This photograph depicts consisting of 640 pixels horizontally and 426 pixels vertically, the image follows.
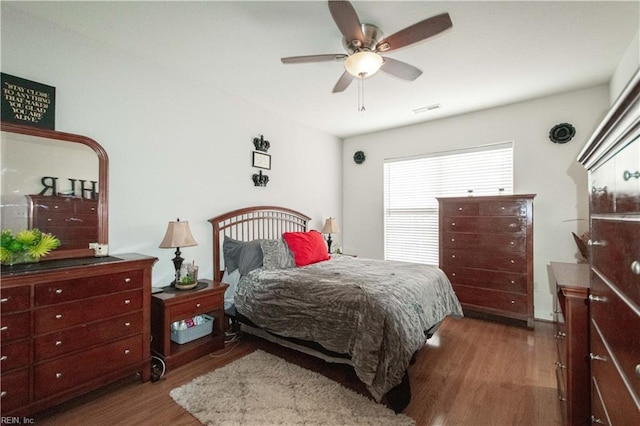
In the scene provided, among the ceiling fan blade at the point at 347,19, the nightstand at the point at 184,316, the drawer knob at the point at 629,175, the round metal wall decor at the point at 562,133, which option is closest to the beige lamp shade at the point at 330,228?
the nightstand at the point at 184,316

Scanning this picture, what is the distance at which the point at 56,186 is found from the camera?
2176mm

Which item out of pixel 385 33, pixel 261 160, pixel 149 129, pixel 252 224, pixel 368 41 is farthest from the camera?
pixel 261 160

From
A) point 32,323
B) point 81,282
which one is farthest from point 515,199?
point 32,323

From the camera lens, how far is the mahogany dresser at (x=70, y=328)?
1617 millimetres

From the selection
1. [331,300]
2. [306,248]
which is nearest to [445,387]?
[331,300]

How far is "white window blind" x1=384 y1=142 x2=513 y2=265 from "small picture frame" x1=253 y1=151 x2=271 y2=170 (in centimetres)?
205

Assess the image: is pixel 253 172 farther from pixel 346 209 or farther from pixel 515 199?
pixel 515 199

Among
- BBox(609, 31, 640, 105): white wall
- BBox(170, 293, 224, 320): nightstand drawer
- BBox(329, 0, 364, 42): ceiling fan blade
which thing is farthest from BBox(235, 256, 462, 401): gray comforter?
BBox(609, 31, 640, 105): white wall

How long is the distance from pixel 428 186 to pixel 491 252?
54.6 inches

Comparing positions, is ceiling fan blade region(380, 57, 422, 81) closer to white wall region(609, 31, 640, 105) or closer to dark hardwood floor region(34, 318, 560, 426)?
white wall region(609, 31, 640, 105)

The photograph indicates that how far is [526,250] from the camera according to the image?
3.20 m

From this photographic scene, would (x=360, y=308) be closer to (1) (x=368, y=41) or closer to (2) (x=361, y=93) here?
(1) (x=368, y=41)

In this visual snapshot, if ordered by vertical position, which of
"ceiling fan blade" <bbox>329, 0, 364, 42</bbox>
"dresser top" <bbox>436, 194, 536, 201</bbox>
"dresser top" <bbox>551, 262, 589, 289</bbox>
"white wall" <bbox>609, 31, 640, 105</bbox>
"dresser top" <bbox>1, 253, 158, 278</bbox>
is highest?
"white wall" <bbox>609, 31, 640, 105</bbox>

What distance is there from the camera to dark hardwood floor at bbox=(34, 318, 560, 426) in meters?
1.81
